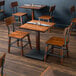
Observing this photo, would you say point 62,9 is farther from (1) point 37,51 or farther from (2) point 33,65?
(2) point 33,65

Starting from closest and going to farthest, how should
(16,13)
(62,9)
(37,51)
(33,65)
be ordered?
1. (33,65)
2. (37,51)
3. (62,9)
4. (16,13)

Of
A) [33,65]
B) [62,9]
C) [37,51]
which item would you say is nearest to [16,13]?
[62,9]

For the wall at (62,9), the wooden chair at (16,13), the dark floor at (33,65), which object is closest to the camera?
the dark floor at (33,65)

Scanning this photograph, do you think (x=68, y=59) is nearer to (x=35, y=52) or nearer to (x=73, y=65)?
(x=73, y=65)

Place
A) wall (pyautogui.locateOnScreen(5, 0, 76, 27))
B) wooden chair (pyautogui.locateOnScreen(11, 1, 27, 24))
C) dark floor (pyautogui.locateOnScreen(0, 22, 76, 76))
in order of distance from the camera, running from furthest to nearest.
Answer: wooden chair (pyautogui.locateOnScreen(11, 1, 27, 24)) < wall (pyautogui.locateOnScreen(5, 0, 76, 27)) < dark floor (pyautogui.locateOnScreen(0, 22, 76, 76))

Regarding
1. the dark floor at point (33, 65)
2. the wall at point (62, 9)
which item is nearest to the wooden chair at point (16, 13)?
the wall at point (62, 9)

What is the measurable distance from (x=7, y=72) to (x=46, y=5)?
3343 mm

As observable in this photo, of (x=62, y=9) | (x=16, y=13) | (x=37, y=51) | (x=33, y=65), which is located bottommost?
(x=33, y=65)

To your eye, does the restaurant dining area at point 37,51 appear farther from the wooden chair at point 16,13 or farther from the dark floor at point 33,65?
the wooden chair at point 16,13

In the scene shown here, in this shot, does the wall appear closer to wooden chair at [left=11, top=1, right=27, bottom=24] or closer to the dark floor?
wooden chair at [left=11, top=1, right=27, bottom=24]

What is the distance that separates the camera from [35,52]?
11.0 feet

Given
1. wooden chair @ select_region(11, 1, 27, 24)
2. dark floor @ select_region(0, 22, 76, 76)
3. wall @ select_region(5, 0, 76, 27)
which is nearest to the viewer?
dark floor @ select_region(0, 22, 76, 76)

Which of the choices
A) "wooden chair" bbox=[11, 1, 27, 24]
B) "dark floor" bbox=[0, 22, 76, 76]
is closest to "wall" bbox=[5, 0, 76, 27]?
"wooden chair" bbox=[11, 1, 27, 24]

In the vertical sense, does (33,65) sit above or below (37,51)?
below
